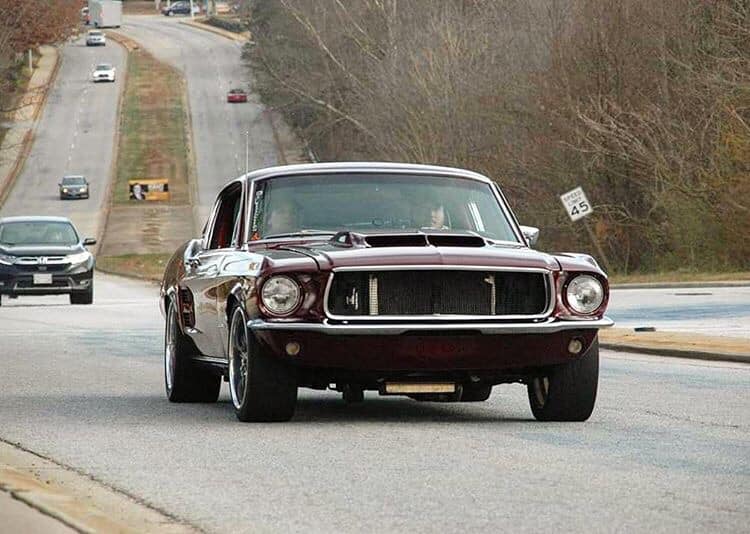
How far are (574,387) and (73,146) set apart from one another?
116 meters

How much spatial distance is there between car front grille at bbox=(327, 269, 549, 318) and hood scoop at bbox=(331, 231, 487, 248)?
0.39 m

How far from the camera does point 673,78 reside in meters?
59.0

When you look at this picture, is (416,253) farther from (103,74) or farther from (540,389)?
(103,74)

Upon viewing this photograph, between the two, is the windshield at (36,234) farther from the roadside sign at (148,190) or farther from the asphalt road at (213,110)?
the roadside sign at (148,190)

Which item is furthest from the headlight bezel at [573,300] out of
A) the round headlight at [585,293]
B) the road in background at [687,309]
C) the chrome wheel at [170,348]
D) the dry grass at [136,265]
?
the dry grass at [136,265]

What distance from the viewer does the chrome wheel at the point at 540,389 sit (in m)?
12.6

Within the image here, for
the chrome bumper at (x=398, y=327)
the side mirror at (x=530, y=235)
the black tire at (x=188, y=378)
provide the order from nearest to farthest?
1. the chrome bumper at (x=398, y=327)
2. the side mirror at (x=530, y=235)
3. the black tire at (x=188, y=378)

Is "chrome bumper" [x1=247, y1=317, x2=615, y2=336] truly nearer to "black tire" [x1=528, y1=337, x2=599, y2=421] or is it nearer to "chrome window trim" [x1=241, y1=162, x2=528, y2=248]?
"black tire" [x1=528, y1=337, x2=599, y2=421]

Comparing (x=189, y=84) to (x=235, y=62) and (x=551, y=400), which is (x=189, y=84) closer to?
(x=235, y=62)

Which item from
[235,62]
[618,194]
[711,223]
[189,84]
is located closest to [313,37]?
[618,194]

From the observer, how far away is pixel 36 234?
36.9 m

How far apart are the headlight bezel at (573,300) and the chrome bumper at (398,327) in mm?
188

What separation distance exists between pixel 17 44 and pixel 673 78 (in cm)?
8408

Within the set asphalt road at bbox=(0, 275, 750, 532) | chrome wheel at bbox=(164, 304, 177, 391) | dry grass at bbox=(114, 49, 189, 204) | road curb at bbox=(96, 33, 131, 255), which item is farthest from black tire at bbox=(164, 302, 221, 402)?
dry grass at bbox=(114, 49, 189, 204)
